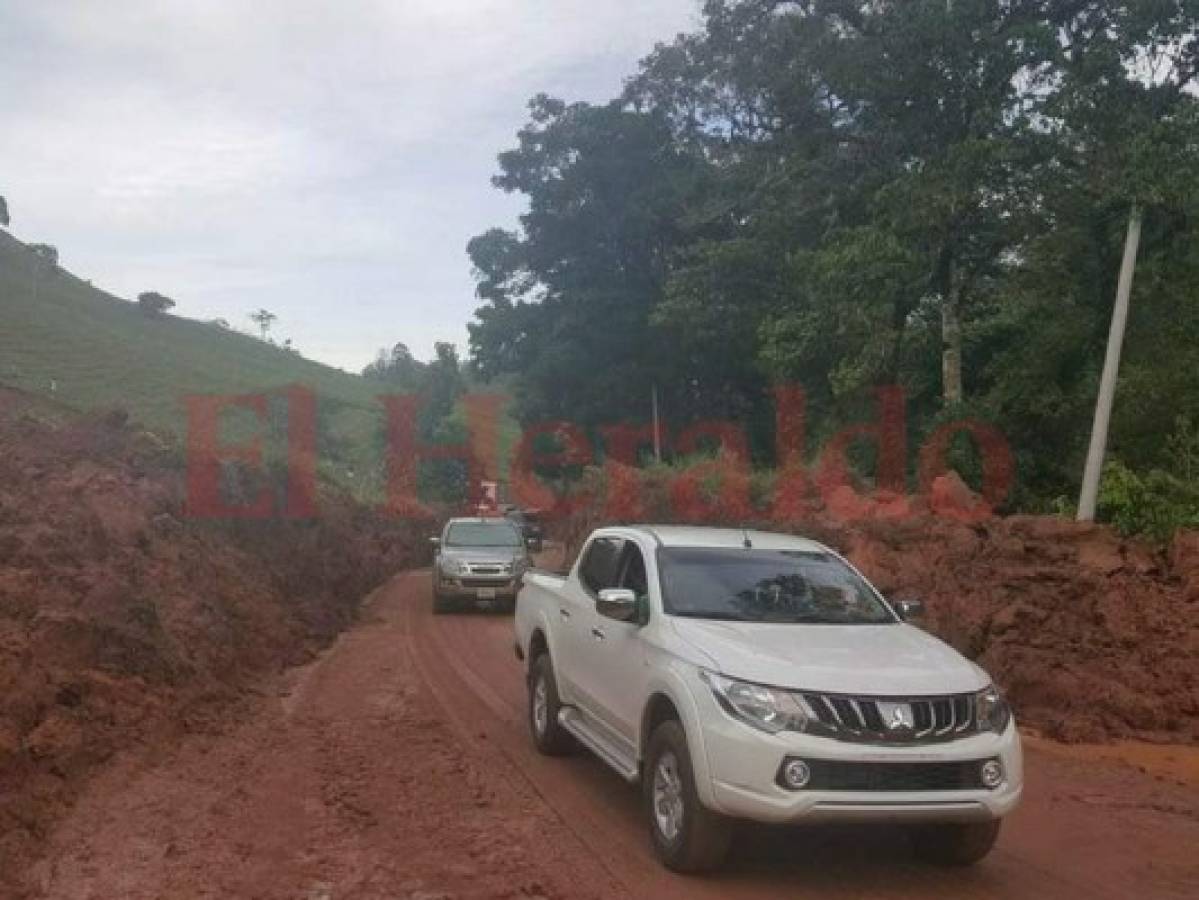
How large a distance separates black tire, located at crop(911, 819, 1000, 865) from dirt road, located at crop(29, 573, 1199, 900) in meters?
0.11

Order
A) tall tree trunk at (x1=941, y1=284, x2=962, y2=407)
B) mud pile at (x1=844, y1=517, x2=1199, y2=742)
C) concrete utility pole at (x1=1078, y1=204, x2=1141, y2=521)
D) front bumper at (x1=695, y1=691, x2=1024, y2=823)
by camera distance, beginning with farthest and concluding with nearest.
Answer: tall tree trunk at (x1=941, y1=284, x2=962, y2=407) → concrete utility pole at (x1=1078, y1=204, x2=1141, y2=521) → mud pile at (x1=844, y1=517, x2=1199, y2=742) → front bumper at (x1=695, y1=691, x2=1024, y2=823)

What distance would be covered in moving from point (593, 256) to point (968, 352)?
17.1 m

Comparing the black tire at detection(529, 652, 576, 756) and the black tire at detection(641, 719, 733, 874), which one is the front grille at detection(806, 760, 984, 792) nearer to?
the black tire at detection(641, 719, 733, 874)

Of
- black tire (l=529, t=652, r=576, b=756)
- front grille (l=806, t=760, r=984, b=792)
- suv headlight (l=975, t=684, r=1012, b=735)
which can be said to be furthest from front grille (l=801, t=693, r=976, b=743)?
black tire (l=529, t=652, r=576, b=756)

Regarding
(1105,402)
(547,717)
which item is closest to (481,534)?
(1105,402)

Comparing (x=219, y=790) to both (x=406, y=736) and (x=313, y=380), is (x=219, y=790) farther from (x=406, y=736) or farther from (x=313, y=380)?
(x=313, y=380)

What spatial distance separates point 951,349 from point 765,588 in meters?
17.8

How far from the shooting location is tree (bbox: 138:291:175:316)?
10426 centimetres

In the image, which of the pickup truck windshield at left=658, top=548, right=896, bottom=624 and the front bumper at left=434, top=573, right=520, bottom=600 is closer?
the pickup truck windshield at left=658, top=548, right=896, bottom=624

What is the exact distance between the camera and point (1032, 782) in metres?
8.82

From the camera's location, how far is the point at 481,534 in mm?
22656

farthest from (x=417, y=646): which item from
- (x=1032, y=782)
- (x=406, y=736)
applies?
(x=1032, y=782)

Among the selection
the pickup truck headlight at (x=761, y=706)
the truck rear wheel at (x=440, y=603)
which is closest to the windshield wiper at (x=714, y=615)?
the pickup truck headlight at (x=761, y=706)

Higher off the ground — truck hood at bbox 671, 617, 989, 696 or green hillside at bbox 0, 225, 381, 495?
green hillside at bbox 0, 225, 381, 495
